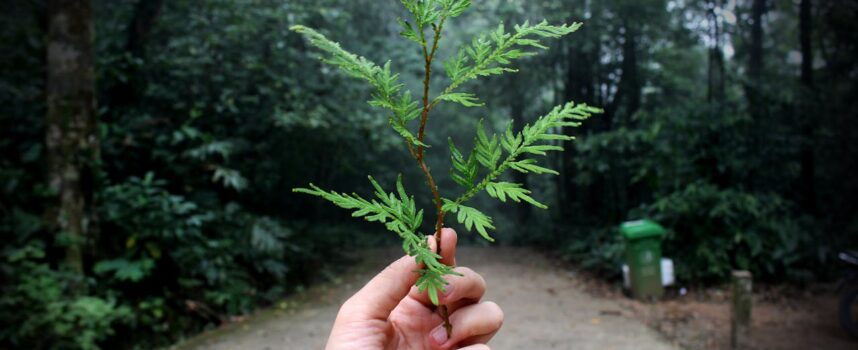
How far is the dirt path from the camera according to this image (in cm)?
617

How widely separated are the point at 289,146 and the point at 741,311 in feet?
24.2

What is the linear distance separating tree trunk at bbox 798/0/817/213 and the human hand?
9.59 metres

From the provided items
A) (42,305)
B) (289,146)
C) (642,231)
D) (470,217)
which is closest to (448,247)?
(470,217)

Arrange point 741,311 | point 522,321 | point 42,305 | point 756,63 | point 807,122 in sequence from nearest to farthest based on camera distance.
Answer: point 42,305 → point 741,311 → point 522,321 → point 807,122 → point 756,63

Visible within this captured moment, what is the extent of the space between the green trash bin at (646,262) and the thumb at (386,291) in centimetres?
690

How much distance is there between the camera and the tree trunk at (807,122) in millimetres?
9062

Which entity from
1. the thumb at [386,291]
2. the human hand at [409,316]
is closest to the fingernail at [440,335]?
the human hand at [409,316]

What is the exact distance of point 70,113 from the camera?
19.4 ft

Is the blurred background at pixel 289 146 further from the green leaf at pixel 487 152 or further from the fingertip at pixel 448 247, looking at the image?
the green leaf at pixel 487 152

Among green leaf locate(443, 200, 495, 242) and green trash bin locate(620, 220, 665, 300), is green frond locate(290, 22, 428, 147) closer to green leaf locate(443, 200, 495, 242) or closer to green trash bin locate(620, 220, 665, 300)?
green leaf locate(443, 200, 495, 242)

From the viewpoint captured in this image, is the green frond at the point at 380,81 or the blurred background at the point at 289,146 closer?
the green frond at the point at 380,81

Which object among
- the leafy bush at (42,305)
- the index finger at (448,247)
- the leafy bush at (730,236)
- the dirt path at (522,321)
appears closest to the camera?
the index finger at (448,247)

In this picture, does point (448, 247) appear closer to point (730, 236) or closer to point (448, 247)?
point (448, 247)

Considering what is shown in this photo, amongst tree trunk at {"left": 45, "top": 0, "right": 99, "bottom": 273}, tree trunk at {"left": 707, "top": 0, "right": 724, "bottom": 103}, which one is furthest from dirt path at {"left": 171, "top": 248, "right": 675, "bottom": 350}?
tree trunk at {"left": 707, "top": 0, "right": 724, "bottom": 103}
